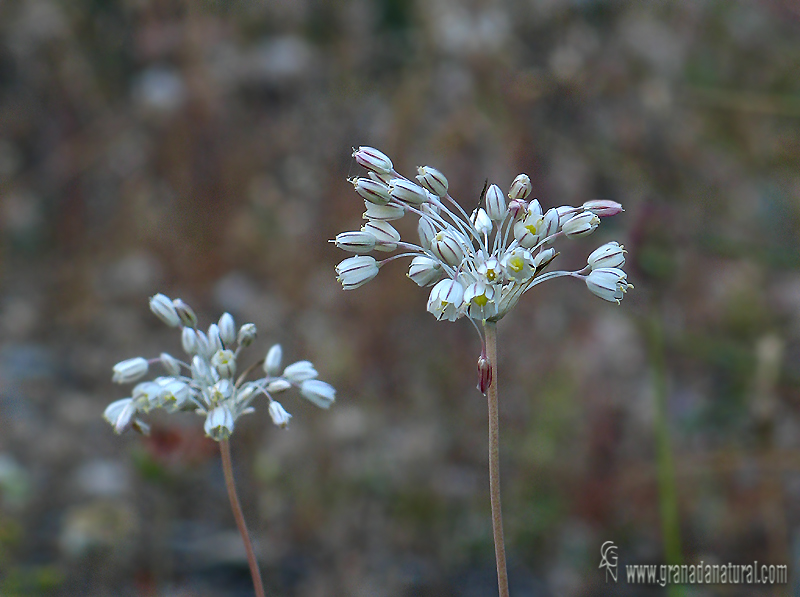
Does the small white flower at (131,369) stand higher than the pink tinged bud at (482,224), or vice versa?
the pink tinged bud at (482,224)

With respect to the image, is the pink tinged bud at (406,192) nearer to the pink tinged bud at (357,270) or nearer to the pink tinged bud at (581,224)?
the pink tinged bud at (357,270)

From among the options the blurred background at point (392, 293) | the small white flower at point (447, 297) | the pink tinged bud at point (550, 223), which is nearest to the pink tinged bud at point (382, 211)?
the small white flower at point (447, 297)

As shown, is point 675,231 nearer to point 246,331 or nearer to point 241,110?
point 246,331

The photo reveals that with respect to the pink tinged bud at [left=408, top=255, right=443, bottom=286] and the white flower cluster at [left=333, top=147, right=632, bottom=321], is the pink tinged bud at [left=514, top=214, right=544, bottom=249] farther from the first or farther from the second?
the pink tinged bud at [left=408, top=255, right=443, bottom=286]

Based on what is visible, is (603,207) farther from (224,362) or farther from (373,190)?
(224,362)

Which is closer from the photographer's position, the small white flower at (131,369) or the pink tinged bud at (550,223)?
the pink tinged bud at (550,223)

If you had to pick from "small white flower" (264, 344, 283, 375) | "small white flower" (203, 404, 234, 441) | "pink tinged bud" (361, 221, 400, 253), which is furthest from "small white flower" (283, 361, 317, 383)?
"pink tinged bud" (361, 221, 400, 253)

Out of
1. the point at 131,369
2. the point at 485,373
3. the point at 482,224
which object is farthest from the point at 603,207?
the point at 131,369
